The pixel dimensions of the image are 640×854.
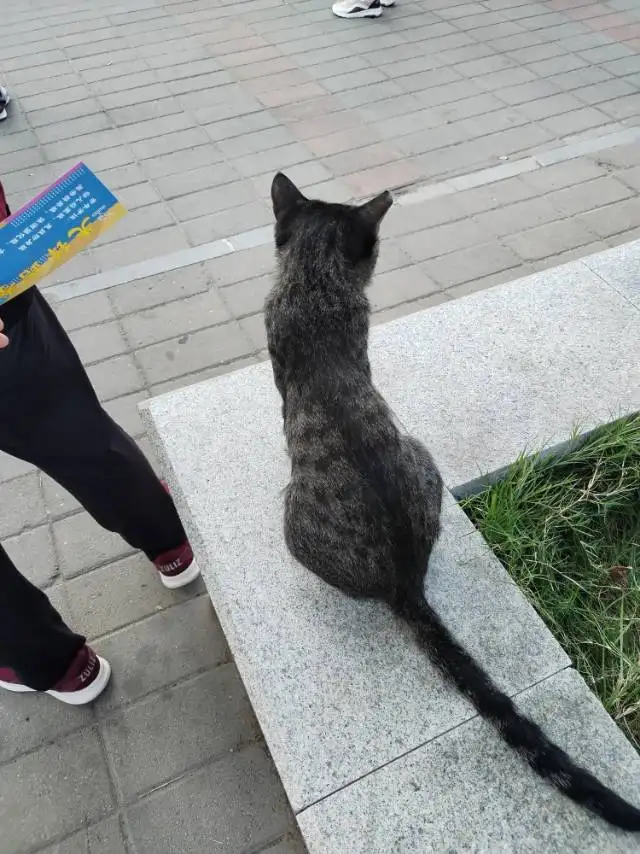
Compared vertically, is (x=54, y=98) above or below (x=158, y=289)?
above

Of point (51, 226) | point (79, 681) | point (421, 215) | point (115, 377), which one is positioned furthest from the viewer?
point (421, 215)

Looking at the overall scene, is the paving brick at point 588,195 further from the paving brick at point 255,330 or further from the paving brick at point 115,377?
the paving brick at point 115,377

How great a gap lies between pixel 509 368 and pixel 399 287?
1.22 meters

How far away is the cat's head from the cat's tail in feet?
3.59

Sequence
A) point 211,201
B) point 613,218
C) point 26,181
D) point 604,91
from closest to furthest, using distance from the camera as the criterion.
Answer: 1. point 613,218
2. point 211,201
3. point 26,181
4. point 604,91

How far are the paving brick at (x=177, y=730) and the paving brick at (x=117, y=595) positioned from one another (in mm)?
357

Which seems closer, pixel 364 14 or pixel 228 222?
pixel 228 222

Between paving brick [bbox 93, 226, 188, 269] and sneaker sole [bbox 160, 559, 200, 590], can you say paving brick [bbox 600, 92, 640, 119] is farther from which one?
sneaker sole [bbox 160, 559, 200, 590]

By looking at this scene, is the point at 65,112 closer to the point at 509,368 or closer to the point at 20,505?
the point at 20,505

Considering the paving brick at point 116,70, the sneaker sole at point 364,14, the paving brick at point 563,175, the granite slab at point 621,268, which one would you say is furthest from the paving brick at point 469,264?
the sneaker sole at point 364,14

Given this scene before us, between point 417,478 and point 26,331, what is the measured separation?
1241 mm

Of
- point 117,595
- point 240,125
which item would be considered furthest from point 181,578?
point 240,125

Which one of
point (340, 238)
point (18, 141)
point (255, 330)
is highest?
point (340, 238)

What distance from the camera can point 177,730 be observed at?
2234 mm
